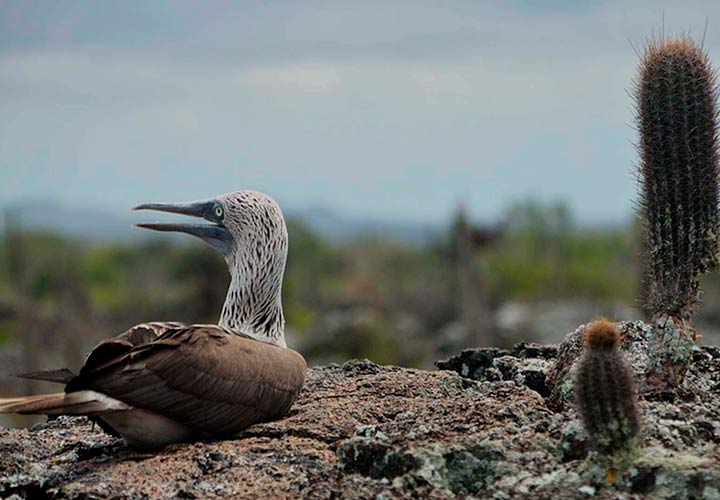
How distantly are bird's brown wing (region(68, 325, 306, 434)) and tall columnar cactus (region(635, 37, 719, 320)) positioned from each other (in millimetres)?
2577

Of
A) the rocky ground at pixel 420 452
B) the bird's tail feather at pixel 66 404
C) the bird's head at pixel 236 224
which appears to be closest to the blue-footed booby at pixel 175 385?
the bird's tail feather at pixel 66 404

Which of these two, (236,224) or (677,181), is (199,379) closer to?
(236,224)

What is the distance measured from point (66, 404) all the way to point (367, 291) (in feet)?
212

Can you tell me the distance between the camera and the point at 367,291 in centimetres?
7138

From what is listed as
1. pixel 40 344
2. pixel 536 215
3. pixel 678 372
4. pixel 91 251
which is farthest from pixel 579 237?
pixel 678 372

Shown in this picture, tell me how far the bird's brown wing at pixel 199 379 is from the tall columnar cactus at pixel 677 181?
2462 millimetres

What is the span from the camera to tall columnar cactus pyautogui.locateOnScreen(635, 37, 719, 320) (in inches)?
281

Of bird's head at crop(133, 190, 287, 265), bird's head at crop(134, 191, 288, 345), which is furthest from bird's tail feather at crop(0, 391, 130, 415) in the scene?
bird's head at crop(133, 190, 287, 265)

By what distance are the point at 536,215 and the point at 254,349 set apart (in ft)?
339

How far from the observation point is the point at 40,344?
4106 centimetres

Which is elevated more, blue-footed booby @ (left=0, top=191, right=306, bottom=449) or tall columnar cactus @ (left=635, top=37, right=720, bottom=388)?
tall columnar cactus @ (left=635, top=37, right=720, bottom=388)

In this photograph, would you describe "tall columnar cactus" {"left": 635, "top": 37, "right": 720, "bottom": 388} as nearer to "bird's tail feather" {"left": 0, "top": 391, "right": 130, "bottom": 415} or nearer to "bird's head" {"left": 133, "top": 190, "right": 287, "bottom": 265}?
"bird's head" {"left": 133, "top": 190, "right": 287, "bottom": 265}

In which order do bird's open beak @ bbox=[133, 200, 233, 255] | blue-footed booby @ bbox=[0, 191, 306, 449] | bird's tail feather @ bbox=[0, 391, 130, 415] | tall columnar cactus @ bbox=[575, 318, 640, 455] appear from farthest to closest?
bird's open beak @ bbox=[133, 200, 233, 255] < blue-footed booby @ bbox=[0, 191, 306, 449] < bird's tail feather @ bbox=[0, 391, 130, 415] < tall columnar cactus @ bbox=[575, 318, 640, 455]

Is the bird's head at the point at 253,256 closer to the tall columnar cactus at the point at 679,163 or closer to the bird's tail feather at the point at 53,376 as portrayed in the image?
the bird's tail feather at the point at 53,376
